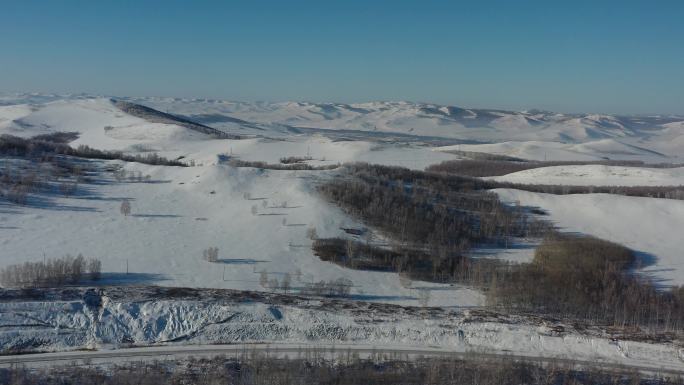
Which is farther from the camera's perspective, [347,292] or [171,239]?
[171,239]

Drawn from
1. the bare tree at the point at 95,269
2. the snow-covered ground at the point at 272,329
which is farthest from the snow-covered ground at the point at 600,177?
Answer: the bare tree at the point at 95,269

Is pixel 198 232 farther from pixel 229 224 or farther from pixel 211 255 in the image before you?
pixel 211 255

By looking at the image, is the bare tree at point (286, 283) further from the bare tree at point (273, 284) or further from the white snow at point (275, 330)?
the white snow at point (275, 330)

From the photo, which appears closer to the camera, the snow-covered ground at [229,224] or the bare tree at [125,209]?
the snow-covered ground at [229,224]

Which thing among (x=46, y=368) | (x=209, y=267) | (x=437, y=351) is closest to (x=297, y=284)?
(x=209, y=267)

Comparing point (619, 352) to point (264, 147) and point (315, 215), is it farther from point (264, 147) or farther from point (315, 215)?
point (264, 147)

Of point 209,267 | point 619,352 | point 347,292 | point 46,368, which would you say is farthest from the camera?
point 209,267
